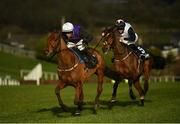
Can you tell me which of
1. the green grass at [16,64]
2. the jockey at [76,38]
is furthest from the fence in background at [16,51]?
the jockey at [76,38]

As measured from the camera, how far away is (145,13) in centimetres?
10344

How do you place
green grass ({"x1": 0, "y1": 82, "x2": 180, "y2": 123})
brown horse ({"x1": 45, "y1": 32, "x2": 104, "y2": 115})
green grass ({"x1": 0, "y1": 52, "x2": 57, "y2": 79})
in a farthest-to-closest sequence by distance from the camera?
green grass ({"x1": 0, "y1": 52, "x2": 57, "y2": 79})
brown horse ({"x1": 45, "y1": 32, "x2": 104, "y2": 115})
green grass ({"x1": 0, "y1": 82, "x2": 180, "y2": 123})

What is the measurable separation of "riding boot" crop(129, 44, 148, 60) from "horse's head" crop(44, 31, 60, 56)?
3.32 metres

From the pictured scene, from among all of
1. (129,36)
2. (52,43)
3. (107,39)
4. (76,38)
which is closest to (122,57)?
(107,39)

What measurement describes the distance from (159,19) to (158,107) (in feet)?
292

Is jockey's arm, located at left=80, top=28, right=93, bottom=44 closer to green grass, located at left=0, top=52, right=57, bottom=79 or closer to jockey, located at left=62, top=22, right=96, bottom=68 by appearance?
jockey, located at left=62, top=22, right=96, bottom=68

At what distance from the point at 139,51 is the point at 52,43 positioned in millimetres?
3920

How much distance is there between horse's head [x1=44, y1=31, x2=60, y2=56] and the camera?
15.9 metres

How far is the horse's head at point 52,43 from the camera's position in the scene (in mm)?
15930

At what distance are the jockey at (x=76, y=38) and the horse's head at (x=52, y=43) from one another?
30cm

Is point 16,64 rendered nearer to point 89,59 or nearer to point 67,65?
point 89,59

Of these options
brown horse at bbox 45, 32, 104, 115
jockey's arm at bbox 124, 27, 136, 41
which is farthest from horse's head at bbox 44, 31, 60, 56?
jockey's arm at bbox 124, 27, 136, 41

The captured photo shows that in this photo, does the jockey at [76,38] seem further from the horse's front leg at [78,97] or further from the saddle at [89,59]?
the horse's front leg at [78,97]

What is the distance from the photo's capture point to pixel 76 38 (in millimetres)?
16844
